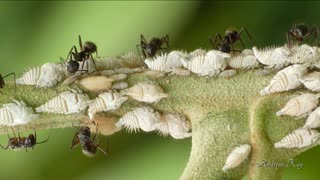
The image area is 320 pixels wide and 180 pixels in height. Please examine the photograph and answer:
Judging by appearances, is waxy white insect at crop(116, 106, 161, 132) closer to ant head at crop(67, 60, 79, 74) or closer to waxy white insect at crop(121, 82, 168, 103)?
waxy white insect at crop(121, 82, 168, 103)

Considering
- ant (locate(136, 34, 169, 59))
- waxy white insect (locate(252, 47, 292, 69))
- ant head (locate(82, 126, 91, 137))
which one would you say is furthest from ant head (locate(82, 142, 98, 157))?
waxy white insect (locate(252, 47, 292, 69))

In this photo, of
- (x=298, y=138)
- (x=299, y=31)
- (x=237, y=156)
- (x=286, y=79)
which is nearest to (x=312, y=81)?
(x=286, y=79)

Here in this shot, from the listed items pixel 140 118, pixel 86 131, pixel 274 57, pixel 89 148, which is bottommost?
pixel 89 148

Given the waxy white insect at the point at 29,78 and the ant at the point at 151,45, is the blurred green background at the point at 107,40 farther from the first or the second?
the waxy white insect at the point at 29,78

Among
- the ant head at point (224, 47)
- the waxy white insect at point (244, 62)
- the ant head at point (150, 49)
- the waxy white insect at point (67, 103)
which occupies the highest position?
the waxy white insect at point (244, 62)

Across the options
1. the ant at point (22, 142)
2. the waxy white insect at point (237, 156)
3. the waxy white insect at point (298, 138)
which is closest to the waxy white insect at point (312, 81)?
the waxy white insect at point (298, 138)

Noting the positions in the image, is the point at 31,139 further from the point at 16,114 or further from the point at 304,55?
the point at 304,55
